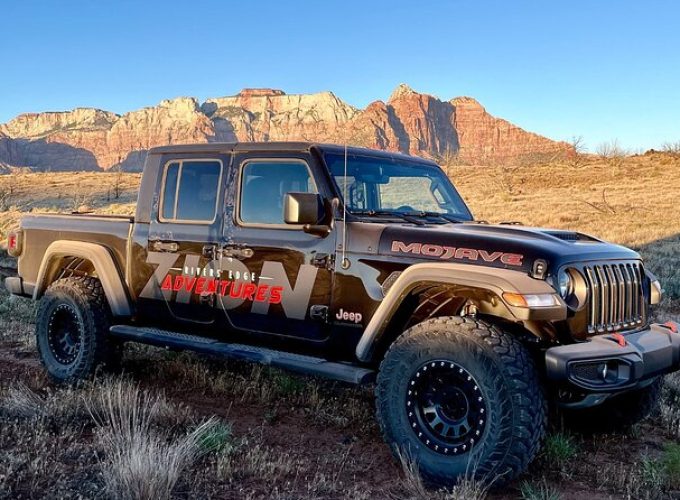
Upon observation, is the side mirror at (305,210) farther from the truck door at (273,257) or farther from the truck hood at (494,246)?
the truck hood at (494,246)

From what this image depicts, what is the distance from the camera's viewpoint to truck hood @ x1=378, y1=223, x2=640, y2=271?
148 inches

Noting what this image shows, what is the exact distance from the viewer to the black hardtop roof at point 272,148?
15.8ft

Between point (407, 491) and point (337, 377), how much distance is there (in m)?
0.83

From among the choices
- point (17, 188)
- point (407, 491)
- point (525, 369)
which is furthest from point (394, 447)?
point (17, 188)

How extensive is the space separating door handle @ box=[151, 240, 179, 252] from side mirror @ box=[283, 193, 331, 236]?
1334 millimetres

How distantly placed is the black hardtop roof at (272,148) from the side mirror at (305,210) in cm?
55

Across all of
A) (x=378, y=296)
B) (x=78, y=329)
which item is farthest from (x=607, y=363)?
(x=78, y=329)

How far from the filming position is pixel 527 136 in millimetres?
191125

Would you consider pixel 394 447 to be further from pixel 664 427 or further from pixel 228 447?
pixel 664 427

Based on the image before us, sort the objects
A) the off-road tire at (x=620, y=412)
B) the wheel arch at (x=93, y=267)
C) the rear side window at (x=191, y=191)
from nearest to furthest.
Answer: the off-road tire at (x=620, y=412) < the rear side window at (x=191, y=191) < the wheel arch at (x=93, y=267)

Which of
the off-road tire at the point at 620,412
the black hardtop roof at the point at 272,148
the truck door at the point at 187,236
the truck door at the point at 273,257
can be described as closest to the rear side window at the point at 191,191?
the truck door at the point at 187,236

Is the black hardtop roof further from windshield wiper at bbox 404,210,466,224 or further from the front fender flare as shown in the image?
the front fender flare

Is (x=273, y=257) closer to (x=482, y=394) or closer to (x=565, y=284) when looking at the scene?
(x=482, y=394)

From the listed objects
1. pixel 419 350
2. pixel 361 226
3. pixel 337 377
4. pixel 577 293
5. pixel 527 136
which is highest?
pixel 527 136
